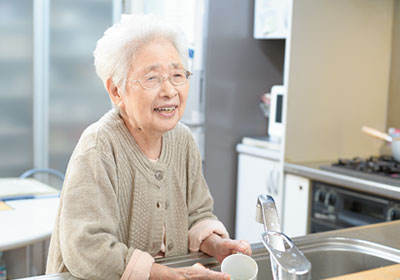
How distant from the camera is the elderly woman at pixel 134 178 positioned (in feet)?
3.10

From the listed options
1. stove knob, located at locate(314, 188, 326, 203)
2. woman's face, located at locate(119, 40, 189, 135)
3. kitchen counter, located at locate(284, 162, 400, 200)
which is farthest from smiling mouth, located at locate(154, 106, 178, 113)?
stove knob, located at locate(314, 188, 326, 203)

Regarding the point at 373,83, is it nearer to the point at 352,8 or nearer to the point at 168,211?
the point at 352,8

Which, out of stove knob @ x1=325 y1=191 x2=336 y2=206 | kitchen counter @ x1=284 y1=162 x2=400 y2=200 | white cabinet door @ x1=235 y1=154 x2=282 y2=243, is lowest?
white cabinet door @ x1=235 y1=154 x2=282 y2=243

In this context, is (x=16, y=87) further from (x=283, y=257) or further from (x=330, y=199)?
(x=283, y=257)

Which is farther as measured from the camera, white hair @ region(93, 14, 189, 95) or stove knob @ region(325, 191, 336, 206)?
stove knob @ region(325, 191, 336, 206)

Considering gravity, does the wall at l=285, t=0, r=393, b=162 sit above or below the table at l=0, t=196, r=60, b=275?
above

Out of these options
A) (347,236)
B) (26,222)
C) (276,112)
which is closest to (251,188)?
(276,112)

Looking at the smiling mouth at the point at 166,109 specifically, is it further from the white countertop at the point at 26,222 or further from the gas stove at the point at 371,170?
the gas stove at the point at 371,170

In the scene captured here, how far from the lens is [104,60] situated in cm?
110

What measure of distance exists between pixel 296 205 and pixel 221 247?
1529 mm

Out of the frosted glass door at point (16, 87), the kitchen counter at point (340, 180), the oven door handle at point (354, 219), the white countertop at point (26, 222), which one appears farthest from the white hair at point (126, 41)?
the frosted glass door at point (16, 87)

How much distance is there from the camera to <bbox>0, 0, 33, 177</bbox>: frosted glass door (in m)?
3.58

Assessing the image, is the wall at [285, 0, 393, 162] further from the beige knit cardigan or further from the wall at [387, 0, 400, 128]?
the beige knit cardigan

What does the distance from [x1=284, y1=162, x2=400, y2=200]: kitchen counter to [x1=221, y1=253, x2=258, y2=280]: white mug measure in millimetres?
1345
